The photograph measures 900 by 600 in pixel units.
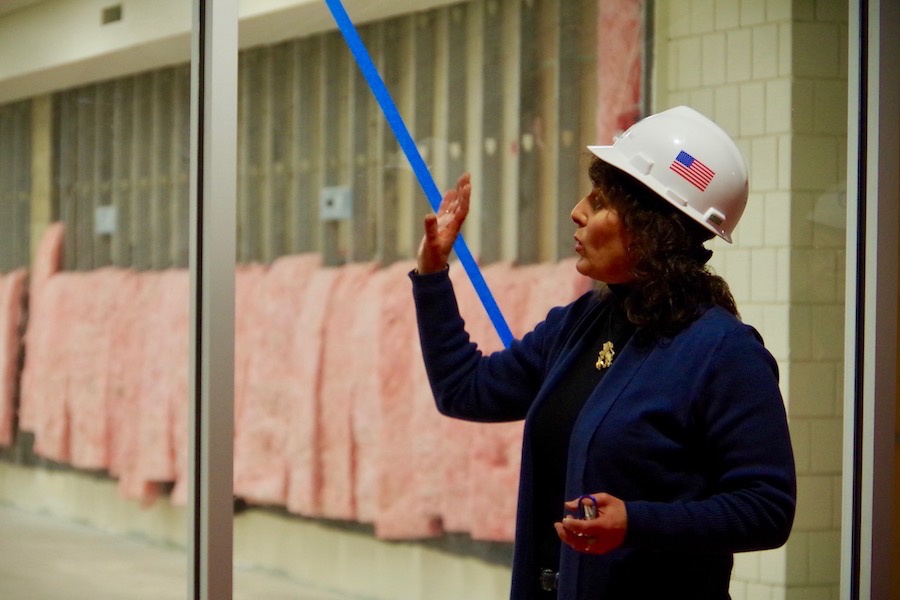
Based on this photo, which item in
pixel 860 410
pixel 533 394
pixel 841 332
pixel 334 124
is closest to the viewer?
pixel 533 394

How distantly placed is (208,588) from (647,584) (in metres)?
0.59

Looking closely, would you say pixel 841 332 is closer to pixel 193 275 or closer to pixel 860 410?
pixel 860 410

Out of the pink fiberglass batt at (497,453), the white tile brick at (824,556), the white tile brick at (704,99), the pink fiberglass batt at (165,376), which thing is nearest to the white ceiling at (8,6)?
the pink fiberglass batt at (165,376)

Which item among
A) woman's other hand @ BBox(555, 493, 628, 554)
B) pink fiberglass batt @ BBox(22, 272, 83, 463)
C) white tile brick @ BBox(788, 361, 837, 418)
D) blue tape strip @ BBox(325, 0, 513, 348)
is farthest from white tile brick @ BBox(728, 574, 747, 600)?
pink fiberglass batt @ BBox(22, 272, 83, 463)

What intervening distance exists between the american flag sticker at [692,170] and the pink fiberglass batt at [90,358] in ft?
7.25

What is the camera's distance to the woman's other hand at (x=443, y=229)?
1430 mm

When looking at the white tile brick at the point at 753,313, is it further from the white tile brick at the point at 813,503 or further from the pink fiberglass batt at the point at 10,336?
the pink fiberglass batt at the point at 10,336

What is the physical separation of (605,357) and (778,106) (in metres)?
1.51

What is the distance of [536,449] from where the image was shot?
1326 millimetres

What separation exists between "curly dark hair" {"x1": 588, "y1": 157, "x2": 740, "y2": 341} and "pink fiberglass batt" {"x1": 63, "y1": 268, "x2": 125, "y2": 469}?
2.17m

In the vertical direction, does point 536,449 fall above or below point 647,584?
above

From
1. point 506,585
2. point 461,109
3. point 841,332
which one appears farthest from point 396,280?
point 841,332

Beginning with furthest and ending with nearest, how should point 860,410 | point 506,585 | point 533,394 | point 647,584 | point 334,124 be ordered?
point 334,124 < point 506,585 < point 860,410 < point 533,394 < point 647,584

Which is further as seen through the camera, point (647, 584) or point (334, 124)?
point (334, 124)
